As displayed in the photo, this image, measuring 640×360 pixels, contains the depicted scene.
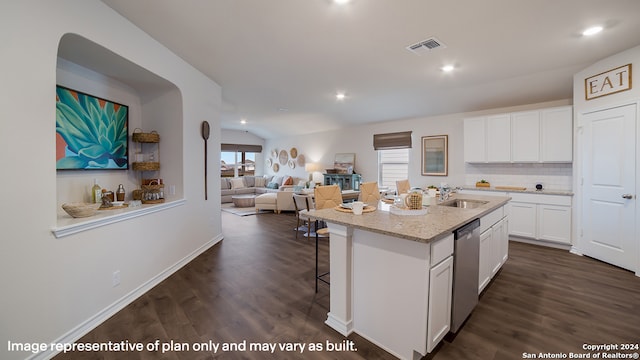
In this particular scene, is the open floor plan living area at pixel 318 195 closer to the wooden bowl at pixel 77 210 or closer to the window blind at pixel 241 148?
the wooden bowl at pixel 77 210

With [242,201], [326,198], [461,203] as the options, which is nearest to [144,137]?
[326,198]

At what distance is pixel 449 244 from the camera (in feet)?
5.88

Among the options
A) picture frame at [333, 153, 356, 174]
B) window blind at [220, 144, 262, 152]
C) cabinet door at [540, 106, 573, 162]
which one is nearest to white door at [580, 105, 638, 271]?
cabinet door at [540, 106, 573, 162]

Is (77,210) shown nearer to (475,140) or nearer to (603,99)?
(475,140)

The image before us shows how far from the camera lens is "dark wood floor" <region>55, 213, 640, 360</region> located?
6.07 ft

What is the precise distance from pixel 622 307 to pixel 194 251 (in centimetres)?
469

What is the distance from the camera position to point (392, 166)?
6633mm

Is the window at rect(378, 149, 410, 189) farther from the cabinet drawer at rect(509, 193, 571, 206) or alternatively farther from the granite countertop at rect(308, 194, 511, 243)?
the granite countertop at rect(308, 194, 511, 243)

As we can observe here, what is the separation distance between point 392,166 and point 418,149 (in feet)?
2.74

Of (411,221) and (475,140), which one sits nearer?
(411,221)

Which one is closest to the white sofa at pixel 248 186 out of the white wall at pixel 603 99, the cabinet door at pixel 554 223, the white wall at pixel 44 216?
the white wall at pixel 44 216

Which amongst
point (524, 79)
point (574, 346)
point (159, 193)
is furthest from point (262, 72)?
point (574, 346)

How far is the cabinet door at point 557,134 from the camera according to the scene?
155 inches

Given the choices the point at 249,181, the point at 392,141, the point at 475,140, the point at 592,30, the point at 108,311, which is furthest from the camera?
the point at 249,181
